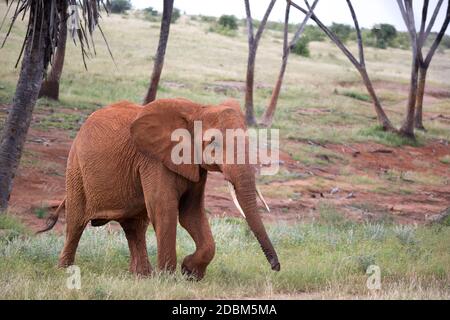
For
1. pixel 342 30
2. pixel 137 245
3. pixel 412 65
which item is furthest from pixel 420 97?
pixel 342 30

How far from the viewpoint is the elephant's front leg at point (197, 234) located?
337 inches

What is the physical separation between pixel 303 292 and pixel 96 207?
254cm

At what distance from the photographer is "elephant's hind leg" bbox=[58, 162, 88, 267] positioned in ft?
31.0

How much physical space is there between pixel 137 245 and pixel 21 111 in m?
4.48

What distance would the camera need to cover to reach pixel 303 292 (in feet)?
27.2

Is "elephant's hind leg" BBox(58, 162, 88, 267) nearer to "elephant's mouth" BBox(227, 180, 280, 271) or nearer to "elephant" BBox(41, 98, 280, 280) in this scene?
"elephant" BBox(41, 98, 280, 280)

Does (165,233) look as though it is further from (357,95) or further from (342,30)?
(342,30)

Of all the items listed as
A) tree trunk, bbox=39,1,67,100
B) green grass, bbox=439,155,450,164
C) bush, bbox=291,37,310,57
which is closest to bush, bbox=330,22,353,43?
bush, bbox=291,37,310,57

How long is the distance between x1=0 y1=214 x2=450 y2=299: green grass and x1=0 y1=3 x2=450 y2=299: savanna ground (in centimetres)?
2

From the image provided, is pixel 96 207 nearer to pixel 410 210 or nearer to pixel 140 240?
pixel 140 240

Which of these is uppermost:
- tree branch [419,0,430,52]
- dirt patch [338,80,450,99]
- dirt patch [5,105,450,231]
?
tree branch [419,0,430,52]

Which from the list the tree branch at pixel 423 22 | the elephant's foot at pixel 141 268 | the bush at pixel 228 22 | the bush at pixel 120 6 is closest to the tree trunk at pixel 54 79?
the tree branch at pixel 423 22

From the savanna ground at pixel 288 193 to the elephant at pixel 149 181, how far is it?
1.26ft
